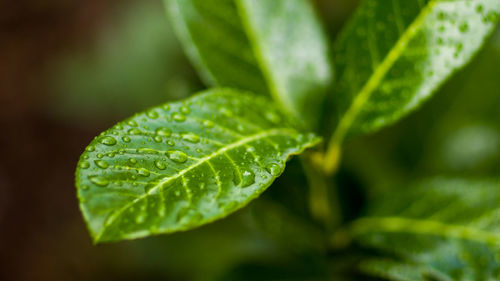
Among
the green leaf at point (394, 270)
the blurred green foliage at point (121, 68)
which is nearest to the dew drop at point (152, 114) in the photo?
the green leaf at point (394, 270)

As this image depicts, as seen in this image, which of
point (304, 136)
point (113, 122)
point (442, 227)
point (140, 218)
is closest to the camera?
point (140, 218)

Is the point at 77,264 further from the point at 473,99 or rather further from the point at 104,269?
the point at 473,99

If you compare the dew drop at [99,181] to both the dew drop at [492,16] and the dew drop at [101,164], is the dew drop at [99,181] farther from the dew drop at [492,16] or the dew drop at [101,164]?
the dew drop at [492,16]

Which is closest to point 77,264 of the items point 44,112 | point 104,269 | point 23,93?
point 104,269

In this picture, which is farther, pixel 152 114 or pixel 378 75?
pixel 378 75

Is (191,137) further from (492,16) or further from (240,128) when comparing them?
(492,16)

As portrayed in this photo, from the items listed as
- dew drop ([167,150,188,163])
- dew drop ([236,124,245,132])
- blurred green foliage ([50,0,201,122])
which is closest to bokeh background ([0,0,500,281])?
blurred green foliage ([50,0,201,122])

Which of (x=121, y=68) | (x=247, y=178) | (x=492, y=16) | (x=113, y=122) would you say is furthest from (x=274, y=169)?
(x=113, y=122)
